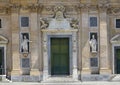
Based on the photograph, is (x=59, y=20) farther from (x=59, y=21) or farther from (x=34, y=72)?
(x=34, y=72)

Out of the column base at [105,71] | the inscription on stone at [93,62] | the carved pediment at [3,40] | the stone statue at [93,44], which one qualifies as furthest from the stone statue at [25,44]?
the column base at [105,71]

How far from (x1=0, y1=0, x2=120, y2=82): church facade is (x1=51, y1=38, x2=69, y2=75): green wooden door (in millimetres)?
387

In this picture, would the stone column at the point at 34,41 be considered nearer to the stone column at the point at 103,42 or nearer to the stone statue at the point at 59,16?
the stone statue at the point at 59,16

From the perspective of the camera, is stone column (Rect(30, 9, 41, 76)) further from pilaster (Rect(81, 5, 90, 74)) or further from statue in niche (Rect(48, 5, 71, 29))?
pilaster (Rect(81, 5, 90, 74))

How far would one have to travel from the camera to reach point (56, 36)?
1283 inches

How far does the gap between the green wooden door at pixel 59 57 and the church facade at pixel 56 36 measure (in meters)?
0.39

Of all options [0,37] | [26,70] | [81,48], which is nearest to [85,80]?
[81,48]

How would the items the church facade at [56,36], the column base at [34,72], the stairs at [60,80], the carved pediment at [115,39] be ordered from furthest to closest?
the carved pediment at [115,39] → the church facade at [56,36] → the column base at [34,72] → the stairs at [60,80]

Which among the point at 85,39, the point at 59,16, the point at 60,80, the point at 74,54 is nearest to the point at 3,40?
the point at 59,16

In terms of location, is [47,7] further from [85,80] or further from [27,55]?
[85,80]

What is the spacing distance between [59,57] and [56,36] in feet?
5.90

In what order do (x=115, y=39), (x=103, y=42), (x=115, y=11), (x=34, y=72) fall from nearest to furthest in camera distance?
(x=34, y=72)
(x=103, y=42)
(x=115, y=39)
(x=115, y=11)

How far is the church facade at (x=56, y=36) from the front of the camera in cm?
3222

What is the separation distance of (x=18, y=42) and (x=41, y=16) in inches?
111
